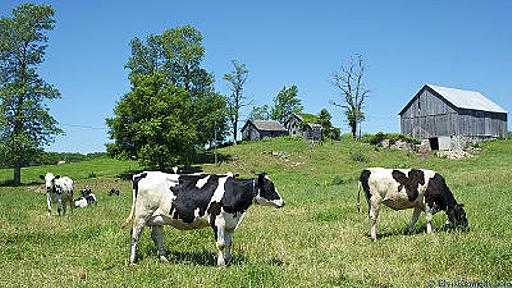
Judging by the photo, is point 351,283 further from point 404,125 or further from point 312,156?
point 404,125

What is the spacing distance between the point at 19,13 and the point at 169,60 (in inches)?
745

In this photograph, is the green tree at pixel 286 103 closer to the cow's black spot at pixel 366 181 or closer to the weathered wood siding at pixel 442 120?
the weathered wood siding at pixel 442 120

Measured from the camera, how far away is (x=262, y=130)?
8425 cm

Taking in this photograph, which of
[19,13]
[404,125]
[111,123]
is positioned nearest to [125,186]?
[111,123]

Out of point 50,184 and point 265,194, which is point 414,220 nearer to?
point 265,194

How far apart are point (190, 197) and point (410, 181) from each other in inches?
251

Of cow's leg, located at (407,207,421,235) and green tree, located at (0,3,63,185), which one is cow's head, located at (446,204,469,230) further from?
green tree, located at (0,3,63,185)

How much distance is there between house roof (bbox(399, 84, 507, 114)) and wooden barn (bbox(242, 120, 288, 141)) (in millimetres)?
26259

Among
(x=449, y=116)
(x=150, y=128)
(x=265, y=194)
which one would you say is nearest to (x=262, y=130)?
(x=449, y=116)

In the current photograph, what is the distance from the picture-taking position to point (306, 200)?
20438 millimetres

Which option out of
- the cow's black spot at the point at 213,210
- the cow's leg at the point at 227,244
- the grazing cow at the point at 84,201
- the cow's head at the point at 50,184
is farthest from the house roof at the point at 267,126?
the cow's black spot at the point at 213,210

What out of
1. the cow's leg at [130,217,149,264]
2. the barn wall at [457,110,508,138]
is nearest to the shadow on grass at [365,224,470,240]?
the cow's leg at [130,217,149,264]

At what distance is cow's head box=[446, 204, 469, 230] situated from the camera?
11977 millimetres

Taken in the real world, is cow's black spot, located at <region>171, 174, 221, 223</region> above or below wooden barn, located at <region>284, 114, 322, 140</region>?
below
